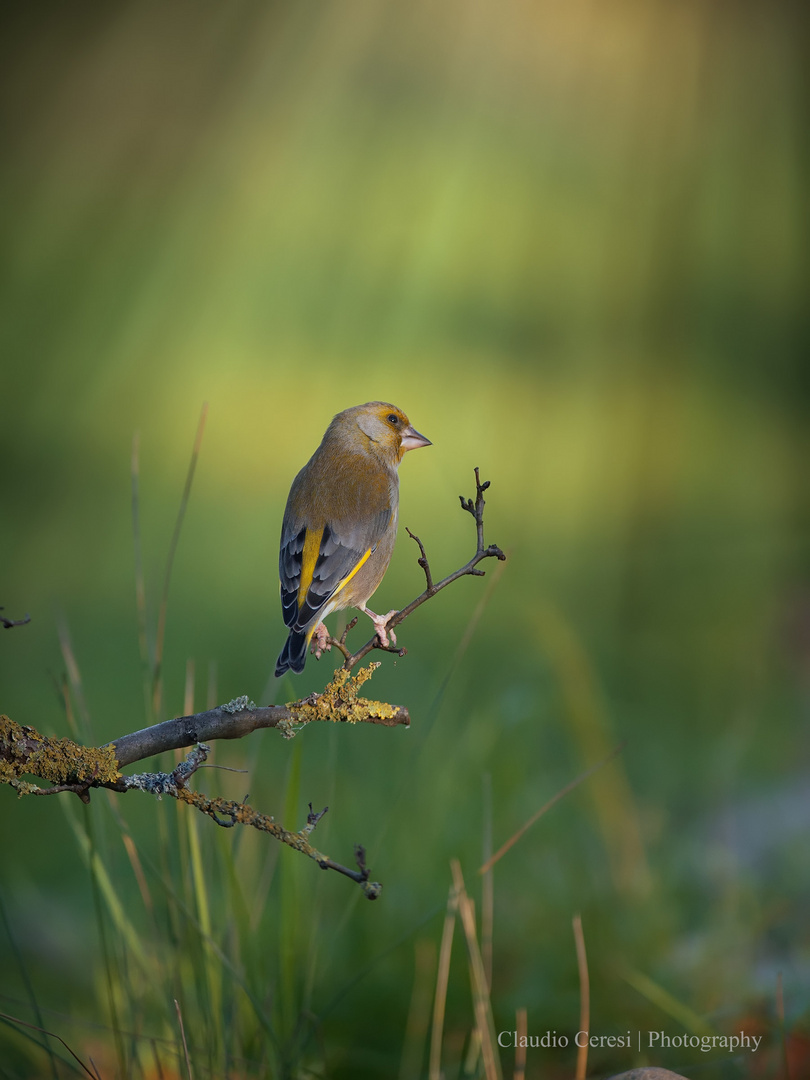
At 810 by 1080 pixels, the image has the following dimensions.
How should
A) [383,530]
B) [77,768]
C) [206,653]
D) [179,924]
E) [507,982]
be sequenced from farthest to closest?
[206,653] → [507,982] → [179,924] → [383,530] → [77,768]

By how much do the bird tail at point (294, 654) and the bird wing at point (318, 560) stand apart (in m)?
0.02

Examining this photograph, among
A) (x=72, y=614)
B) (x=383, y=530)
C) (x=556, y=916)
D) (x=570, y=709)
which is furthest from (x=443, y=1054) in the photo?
(x=72, y=614)

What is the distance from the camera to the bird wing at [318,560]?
854mm

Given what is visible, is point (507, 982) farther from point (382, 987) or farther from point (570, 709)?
point (570, 709)

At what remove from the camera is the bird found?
2.81ft

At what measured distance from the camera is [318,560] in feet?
2.83

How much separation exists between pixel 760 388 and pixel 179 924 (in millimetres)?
4311

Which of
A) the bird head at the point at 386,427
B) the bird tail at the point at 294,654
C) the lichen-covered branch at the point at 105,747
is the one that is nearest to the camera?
Answer: the lichen-covered branch at the point at 105,747

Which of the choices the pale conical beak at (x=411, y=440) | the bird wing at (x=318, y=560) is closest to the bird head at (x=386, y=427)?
the pale conical beak at (x=411, y=440)

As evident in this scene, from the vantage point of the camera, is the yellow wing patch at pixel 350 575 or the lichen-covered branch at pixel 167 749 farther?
the yellow wing patch at pixel 350 575

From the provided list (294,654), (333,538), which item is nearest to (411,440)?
(333,538)

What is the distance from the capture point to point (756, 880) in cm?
244

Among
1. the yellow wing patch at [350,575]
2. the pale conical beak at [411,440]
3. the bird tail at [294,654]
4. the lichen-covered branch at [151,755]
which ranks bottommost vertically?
the lichen-covered branch at [151,755]

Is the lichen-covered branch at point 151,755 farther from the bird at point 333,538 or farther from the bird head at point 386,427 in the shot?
the bird head at point 386,427
